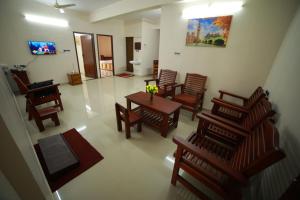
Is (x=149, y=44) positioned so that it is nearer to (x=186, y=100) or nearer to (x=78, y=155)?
(x=186, y=100)

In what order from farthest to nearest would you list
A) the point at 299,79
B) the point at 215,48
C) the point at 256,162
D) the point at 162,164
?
1. the point at 215,48
2. the point at 162,164
3. the point at 299,79
4. the point at 256,162

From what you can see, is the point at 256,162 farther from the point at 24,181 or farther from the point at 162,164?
the point at 24,181

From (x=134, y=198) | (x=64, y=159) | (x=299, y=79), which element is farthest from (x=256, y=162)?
(x=64, y=159)

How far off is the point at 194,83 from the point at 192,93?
26cm

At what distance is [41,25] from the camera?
4129 mm

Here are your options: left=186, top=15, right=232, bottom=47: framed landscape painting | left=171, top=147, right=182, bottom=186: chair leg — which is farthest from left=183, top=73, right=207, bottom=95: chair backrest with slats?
left=171, top=147, right=182, bottom=186: chair leg

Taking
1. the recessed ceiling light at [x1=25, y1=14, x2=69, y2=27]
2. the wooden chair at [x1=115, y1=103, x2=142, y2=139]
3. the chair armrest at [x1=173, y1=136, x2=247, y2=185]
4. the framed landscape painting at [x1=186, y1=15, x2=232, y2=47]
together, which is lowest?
the wooden chair at [x1=115, y1=103, x2=142, y2=139]

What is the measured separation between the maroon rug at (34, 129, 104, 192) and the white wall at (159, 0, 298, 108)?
9.06ft

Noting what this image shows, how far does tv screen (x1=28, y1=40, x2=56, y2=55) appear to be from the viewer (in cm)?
404

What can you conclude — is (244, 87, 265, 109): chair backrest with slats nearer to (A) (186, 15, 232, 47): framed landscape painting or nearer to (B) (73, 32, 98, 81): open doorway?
(A) (186, 15, 232, 47): framed landscape painting

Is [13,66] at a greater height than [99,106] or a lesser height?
greater

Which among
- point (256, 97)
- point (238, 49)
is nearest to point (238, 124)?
point (256, 97)

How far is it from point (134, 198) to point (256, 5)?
3.59 metres

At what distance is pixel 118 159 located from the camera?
1.79 m
